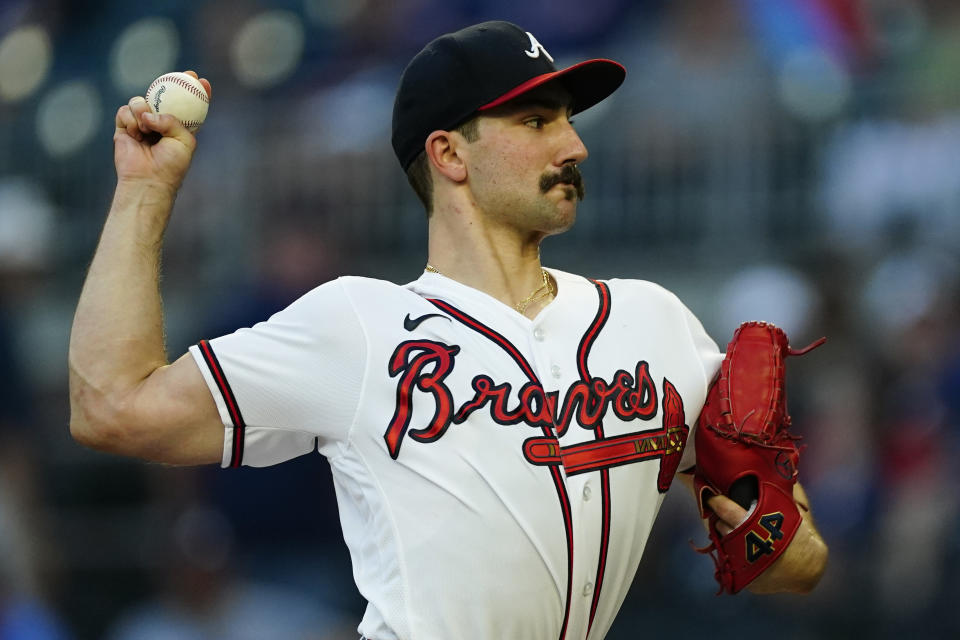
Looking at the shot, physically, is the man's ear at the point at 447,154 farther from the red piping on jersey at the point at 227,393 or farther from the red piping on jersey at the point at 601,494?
the red piping on jersey at the point at 227,393

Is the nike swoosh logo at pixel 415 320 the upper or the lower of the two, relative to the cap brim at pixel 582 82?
lower

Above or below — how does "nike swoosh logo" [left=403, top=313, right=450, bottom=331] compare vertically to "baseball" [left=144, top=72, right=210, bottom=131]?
below

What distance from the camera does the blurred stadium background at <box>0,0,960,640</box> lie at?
19.2ft

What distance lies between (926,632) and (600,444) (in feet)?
11.2

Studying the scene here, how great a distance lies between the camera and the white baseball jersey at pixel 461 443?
2658 millimetres

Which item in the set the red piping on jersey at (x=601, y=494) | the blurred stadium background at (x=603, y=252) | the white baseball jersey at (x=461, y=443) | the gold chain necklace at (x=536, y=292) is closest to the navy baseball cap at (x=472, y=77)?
the gold chain necklace at (x=536, y=292)

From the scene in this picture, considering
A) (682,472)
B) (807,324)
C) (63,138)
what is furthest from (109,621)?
(682,472)

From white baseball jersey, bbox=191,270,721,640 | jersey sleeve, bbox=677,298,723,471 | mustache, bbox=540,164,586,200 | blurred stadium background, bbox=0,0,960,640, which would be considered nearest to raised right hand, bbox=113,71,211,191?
white baseball jersey, bbox=191,270,721,640

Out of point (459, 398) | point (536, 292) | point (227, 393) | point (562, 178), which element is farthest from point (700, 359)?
point (227, 393)

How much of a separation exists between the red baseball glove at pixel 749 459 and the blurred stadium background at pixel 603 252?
115 inches

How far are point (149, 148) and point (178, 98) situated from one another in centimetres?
13

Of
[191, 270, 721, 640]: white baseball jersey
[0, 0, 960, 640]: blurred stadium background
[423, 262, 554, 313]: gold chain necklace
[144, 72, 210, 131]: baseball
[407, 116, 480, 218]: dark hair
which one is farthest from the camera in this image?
[0, 0, 960, 640]: blurred stadium background

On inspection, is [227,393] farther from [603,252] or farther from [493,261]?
[603,252]

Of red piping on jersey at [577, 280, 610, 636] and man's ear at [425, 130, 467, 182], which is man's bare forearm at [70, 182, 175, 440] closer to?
man's ear at [425, 130, 467, 182]
